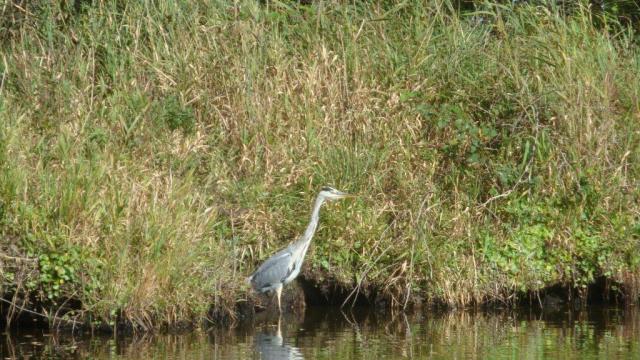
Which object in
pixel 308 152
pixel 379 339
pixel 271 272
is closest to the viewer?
pixel 379 339

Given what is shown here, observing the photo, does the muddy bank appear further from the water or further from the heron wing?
the heron wing

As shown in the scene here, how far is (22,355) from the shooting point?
816 cm

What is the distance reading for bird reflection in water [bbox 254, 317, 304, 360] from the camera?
27.0ft

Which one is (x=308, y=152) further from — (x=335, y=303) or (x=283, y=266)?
(x=283, y=266)

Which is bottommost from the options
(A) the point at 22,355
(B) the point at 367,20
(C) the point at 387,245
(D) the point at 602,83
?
(A) the point at 22,355

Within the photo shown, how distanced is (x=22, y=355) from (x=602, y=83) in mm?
6414

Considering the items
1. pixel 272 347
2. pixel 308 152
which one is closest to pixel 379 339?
pixel 272 347

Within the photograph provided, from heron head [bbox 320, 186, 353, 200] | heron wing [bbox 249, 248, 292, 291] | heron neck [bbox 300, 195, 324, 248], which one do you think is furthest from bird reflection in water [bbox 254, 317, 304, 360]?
heron head [bbox 320, 186, 353, 200]

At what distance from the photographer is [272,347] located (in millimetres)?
8633

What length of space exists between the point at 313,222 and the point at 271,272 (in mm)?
635

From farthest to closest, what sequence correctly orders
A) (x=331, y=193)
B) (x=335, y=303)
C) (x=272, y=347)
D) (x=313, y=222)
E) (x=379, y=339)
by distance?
(x=335, y=303)
(x=331, y=193)
(x=313, y=222)
(x=379, y=339)
(x=272, y=347)

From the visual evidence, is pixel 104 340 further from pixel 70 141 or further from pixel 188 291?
pixel 70 141

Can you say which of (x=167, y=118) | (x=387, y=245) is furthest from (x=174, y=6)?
(x=387, y=245)

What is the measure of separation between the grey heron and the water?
13.6 inches
